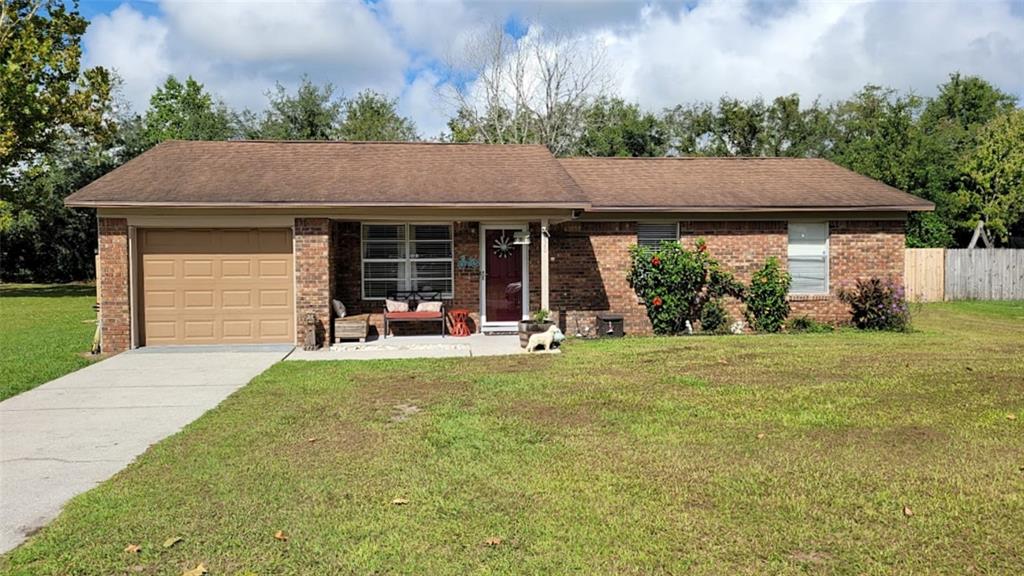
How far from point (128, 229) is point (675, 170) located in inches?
443

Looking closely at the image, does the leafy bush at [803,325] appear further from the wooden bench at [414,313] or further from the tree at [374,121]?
the tree at [374,121]

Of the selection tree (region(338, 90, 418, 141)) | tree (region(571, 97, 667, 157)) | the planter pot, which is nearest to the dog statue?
the planter pot

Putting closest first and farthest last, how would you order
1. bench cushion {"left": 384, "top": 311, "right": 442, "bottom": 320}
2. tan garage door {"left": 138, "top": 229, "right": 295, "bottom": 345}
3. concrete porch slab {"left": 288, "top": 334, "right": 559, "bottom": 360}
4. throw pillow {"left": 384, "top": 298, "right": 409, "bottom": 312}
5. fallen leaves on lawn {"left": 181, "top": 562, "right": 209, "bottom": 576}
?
fallen leaves on lawn {"left": 181, "top": 562, "right": 209, "bottom": 576} < concrete porch slab {"left": 288, "top": 334, "right": 559, "bottom": 360} < tan garage door {"left": 138, "top": 229, "right": 295, "bottom": 345} < bench cushion {"left": 384, "top": 311, "right": 442, "bottom": 320} < throw pillow {"left": 384, "top": 298, "right": 409, "bottom": 312}

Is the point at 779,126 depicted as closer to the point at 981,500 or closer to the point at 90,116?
the point at 90,116

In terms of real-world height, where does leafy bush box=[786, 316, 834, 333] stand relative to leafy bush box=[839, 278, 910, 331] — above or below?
below

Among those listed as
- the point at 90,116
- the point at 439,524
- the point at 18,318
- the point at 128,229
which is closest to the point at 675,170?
the point at 128,229

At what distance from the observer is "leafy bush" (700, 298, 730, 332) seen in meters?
15.2

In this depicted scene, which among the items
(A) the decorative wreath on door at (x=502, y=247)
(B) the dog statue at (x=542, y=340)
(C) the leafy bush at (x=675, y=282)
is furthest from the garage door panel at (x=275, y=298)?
(C) the leafy bush at (x=675, y=282)

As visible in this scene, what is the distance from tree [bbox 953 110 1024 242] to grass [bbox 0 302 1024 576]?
2084cm

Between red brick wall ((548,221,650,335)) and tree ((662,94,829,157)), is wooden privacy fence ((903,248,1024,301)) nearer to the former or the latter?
Result: red brick wall ((548,221,650,335))

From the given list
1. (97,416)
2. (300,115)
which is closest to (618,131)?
(300,115)

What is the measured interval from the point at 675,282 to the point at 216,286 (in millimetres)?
8473

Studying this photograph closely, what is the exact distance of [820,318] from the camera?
15.7 m

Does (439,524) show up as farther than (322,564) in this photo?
Yes
